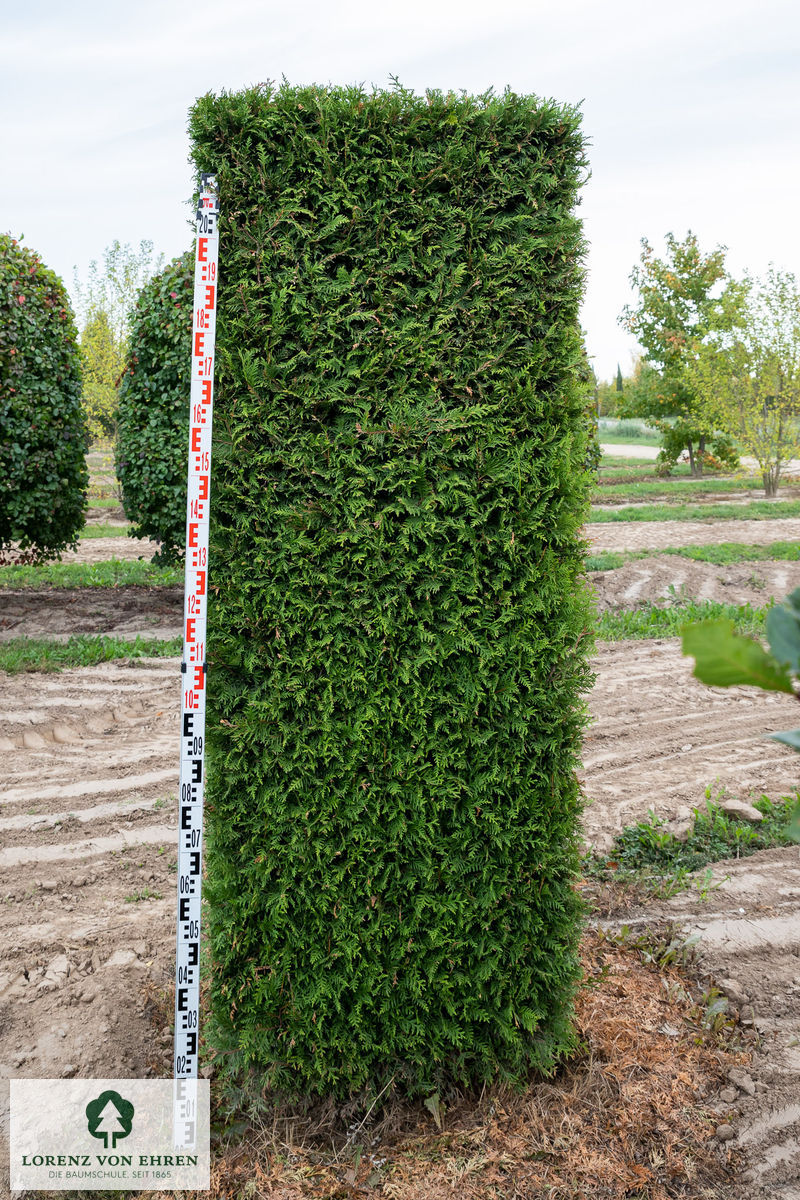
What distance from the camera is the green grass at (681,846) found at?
15.9 ft

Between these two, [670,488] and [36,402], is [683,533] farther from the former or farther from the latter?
[36,402]

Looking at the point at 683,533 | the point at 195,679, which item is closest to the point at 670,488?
the point at 683,533

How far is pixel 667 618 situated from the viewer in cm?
1063

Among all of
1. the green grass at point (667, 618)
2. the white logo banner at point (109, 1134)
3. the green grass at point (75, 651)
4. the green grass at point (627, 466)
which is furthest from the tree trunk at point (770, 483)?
the white logo banner at point (109, 1134)

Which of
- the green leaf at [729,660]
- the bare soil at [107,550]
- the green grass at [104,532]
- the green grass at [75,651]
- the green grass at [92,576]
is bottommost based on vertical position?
the green grass at [75,651]

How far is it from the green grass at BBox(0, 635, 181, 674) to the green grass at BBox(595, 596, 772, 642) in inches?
196

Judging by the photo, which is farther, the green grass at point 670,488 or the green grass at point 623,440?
the green grass at point 623,440

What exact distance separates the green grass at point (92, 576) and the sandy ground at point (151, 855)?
8.79 ft

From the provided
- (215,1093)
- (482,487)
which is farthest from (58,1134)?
(482,487)

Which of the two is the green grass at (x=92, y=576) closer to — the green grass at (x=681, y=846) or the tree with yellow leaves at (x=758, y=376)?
the green grass at (x=681, y=846)

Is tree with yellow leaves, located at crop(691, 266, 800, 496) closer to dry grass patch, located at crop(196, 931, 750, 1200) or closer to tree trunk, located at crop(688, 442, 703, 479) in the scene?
tree trunk, located at crop(688, 442, 703, 479)

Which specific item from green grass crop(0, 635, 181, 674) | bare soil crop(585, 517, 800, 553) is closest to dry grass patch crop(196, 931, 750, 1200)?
green grass crop(0, 635, 181, 674)

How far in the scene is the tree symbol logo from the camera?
3.12m

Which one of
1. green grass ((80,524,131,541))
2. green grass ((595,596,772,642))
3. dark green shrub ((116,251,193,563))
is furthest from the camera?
green grass ((80,524,131,541))
